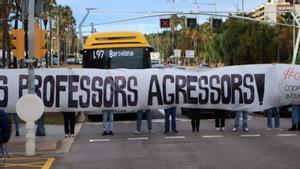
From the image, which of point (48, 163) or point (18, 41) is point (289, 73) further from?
point (48, 163)

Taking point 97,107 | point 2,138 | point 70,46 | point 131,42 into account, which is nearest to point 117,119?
point 131,42

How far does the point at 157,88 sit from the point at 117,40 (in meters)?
5.49

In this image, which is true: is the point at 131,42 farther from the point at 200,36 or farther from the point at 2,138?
the point at 200,36

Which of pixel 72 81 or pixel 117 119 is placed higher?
pixel 72 81

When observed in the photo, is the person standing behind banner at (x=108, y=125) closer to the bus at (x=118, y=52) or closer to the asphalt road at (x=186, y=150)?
the asphalt road at (x=186, y=150)

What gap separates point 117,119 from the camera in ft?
80.4

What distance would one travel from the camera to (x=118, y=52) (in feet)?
77.2

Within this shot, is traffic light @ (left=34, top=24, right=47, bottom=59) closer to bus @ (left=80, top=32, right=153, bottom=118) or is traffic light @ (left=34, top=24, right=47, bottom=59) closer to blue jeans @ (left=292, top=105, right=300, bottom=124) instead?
blue jeans @ (left=292, top=105, right=300, bottom=124)

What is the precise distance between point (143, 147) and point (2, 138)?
847 cm

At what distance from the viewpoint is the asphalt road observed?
12.1 metres

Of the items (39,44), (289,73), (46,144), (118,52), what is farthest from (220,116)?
(39,44)

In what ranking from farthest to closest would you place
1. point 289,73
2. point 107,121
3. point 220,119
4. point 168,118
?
point 220,119 → point 289,73 → point 168,118 → point 107,121

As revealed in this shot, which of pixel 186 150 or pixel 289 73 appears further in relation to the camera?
pixel 289 73

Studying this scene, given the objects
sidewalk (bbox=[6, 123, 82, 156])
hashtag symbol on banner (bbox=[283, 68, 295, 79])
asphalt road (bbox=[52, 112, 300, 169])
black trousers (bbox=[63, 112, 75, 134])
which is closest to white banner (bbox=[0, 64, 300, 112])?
hashtag symbol on banner (bbox=[283, 68, 295, 79])
